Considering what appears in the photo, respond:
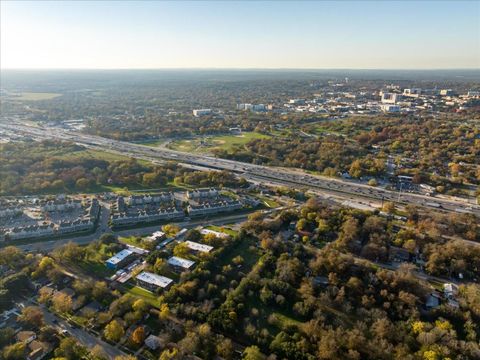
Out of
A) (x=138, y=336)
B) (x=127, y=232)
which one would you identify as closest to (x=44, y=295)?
(x=138, y=336)

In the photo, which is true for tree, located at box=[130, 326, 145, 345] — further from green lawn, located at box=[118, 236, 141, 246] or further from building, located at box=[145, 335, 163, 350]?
green lawn, located at box=[118, 236, 141, 246]

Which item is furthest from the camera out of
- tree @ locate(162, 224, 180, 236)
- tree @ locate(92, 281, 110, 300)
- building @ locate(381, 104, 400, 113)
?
building @ locate(381, 104, 400, 113)

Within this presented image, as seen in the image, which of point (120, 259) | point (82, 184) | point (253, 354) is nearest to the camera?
point (253, 354)

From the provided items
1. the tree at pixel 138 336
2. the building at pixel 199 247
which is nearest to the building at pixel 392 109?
the building at pixel 199 247

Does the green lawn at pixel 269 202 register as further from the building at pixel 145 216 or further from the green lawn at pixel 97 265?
the green lawn at pixel 97 265

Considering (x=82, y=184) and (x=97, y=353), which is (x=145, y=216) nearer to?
(x=82, y=184)

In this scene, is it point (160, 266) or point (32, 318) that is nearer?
point (32, 318)

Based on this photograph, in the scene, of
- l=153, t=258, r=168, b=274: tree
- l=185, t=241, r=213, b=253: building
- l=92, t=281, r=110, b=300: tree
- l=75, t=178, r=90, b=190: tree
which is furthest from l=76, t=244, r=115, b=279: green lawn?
l=75, t=178, r=90, b=190: tree
